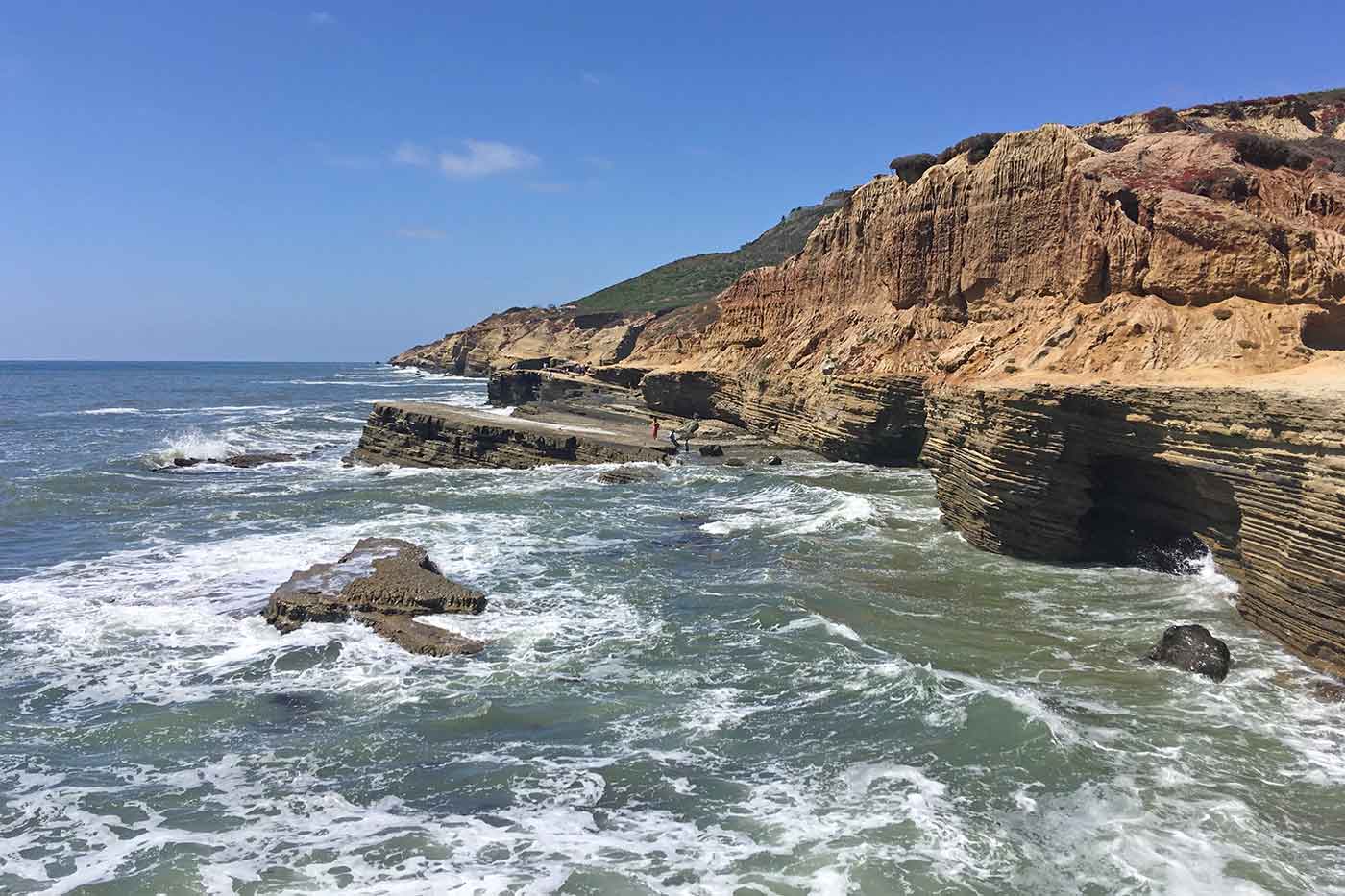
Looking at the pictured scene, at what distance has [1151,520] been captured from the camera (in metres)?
14.6

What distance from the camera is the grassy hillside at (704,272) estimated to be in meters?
95.8

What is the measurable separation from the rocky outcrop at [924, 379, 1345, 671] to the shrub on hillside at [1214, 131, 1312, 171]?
9.42m

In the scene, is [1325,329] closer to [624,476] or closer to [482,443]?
[624,476]

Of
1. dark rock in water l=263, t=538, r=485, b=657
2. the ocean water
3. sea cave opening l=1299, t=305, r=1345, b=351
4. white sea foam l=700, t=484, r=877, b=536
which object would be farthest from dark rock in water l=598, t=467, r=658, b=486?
sea cave opening l=1299, t=305, r=1345, b=351

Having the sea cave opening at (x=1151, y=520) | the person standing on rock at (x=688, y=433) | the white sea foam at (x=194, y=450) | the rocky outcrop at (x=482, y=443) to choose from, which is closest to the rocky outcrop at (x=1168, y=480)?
the sea cave opening at (x=1151, y=520)

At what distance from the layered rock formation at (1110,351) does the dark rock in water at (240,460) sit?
18706 mm

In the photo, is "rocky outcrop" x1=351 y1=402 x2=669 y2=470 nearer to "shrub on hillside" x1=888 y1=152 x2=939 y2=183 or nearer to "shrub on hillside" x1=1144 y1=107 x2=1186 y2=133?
"shrub on hillside" x1=888 y1=152 x2=939 y2=183

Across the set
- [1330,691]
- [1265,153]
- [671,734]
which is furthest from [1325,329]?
[671,734]

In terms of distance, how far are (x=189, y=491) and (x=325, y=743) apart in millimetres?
18766

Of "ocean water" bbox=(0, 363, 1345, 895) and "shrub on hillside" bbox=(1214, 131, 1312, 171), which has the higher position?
"shrub on hillside" bbox=(1214, 131, 1312, 171)

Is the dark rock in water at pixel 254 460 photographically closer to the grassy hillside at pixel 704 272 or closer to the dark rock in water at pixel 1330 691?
the dark rock in water at pixel 1330 691

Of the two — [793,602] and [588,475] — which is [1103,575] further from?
[588,475]

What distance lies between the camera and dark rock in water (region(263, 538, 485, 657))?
11672mm

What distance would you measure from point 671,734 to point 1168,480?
31.6 ft
